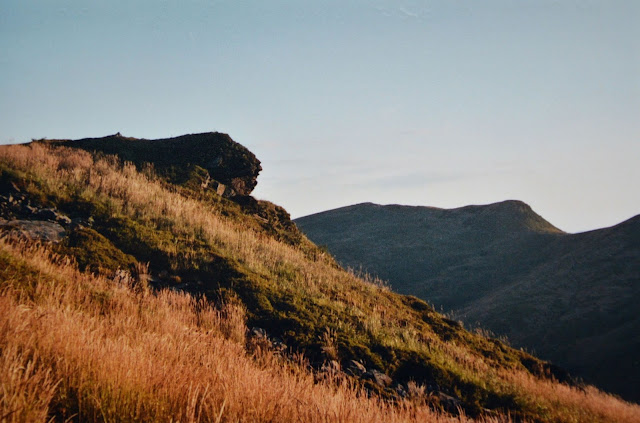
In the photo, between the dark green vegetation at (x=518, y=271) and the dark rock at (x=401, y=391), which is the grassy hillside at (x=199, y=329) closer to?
Answer: the dark rock at (x=401, y=391)

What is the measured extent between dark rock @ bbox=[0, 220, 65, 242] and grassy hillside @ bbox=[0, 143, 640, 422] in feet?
0.61

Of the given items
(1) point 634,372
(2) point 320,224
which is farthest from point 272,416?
(2) point 320,224

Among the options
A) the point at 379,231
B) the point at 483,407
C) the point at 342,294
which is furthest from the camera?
the point at 379,231

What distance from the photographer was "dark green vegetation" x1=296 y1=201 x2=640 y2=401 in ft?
98.0

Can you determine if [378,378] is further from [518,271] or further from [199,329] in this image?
[518,271]

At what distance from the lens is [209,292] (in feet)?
29.9

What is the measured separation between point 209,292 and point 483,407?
6.11 m

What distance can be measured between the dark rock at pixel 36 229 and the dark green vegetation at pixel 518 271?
2879cm

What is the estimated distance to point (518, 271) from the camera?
4881cm

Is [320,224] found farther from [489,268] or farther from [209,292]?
[209,292]

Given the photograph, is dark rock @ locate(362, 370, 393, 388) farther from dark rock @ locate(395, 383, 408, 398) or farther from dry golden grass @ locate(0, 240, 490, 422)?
dry golden grass @ locate(0, 240, 490, 422)

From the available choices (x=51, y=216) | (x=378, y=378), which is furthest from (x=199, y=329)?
(x=51, y=216)

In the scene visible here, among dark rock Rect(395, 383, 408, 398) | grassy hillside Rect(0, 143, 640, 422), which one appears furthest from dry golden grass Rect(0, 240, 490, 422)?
dark rock Rect(395, 383, 408, 398)

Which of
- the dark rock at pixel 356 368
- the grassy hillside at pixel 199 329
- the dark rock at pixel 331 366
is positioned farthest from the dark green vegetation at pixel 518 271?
the dark rock at pixel 331 366
